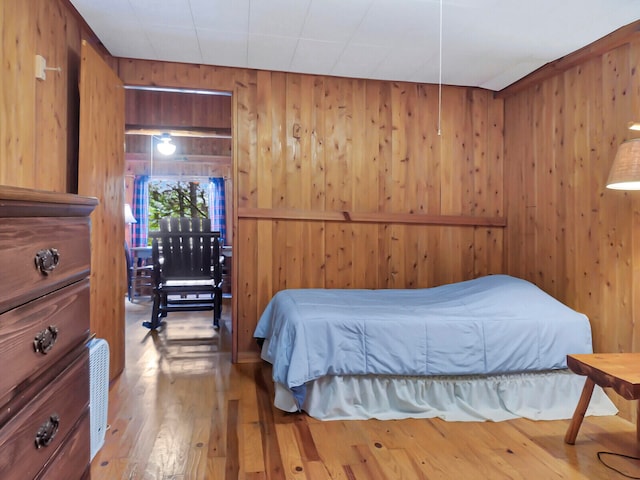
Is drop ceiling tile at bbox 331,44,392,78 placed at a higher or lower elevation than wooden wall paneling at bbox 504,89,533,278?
higher

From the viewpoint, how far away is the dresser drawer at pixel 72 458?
30.2 inches

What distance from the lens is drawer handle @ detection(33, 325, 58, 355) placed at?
718 mm

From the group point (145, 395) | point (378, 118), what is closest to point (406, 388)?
point (145, 395)

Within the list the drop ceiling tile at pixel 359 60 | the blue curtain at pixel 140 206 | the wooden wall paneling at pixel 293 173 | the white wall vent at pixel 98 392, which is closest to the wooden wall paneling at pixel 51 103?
the white wall vent at pixel 98 392

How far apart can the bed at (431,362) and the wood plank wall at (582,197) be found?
0.86 feet

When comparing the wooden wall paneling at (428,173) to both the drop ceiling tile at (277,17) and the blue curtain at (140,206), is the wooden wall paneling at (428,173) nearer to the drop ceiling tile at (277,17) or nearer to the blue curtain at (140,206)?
the drop ceiling tile at (277,17)

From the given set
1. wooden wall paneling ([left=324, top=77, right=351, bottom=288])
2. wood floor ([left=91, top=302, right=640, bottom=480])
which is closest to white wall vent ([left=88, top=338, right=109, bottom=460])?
wood floor ([left=91, top=302, right=640, bottom=480])

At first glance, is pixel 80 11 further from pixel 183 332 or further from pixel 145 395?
pixel 183 332

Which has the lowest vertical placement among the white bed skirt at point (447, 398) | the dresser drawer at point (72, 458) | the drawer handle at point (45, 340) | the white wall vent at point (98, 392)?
the white bed skirt at point (447, 398)

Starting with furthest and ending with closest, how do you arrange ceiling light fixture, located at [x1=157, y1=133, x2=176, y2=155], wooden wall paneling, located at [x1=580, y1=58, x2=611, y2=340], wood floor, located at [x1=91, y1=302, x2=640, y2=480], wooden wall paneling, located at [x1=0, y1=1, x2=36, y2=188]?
ceiling light fixture, located at [x1=157, y1=133, x2=176, y2=155] → wooden wall paneling, located at [x1=580, y1=58, x2=611, y2=340] → wood floor, located at [x1=91, y1=302, x2=640, y2=480] → wooden wall paneling, located at [x1=0, y1=1, x2=36, y2=188]

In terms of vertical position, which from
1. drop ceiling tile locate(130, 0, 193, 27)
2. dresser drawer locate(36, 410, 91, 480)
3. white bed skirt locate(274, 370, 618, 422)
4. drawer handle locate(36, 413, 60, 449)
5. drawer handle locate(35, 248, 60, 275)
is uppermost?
drop ceiling tile locate(130, 0, 193, 27)

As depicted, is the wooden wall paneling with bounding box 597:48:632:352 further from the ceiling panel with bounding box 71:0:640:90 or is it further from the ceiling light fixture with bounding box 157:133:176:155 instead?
the ceiling light fixture with bounding box 157:133:176:155

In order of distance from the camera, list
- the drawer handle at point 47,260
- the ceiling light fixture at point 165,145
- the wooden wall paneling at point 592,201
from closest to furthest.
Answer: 1. the drawer handle at point 47,260
2. the wooden wall paneling at point 592,201
3. the ceiling light fixture at point 165,145

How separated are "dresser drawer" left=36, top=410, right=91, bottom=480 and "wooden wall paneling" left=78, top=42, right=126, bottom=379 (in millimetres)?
1593
